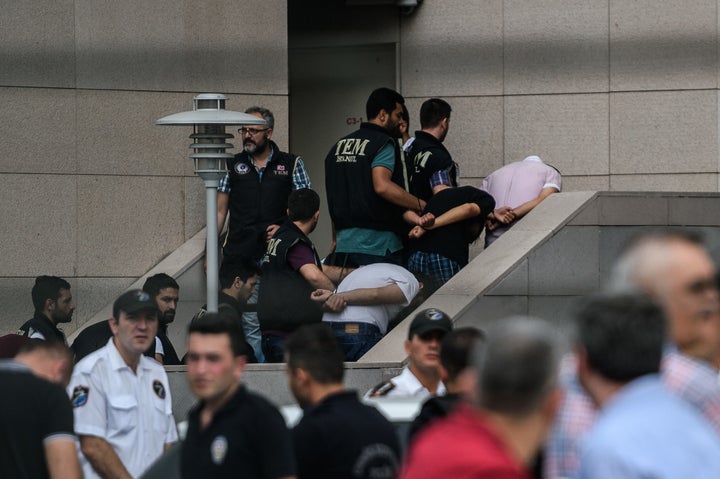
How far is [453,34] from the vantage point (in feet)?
47.0

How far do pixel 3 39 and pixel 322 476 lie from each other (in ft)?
29.7

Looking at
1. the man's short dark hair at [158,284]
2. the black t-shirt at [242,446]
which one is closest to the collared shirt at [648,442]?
Result: the black t-shirt at [242,446]

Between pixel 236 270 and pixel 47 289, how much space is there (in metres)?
2.08

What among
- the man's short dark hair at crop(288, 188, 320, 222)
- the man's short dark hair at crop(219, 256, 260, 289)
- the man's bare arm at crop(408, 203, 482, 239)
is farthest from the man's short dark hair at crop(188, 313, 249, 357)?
the man's short dark hair at crop(219, 256, 260, 289)

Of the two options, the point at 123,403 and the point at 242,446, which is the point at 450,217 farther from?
the point at 242,446

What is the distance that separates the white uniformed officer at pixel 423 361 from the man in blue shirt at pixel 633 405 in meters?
3.48

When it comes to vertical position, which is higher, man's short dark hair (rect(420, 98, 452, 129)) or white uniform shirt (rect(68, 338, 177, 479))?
man's short dark hair (rect(420, 98, 452, 129))

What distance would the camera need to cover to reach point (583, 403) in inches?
161

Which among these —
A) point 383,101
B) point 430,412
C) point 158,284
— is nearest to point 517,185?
point 383,101

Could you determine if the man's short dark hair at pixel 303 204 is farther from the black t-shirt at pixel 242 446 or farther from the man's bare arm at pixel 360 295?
the black t-shirt at pixel 242 446

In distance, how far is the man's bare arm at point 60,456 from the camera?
19.0ft

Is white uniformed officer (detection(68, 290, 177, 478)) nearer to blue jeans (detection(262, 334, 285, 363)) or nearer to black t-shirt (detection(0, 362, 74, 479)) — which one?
black t-shirt (detection(0, 362, 74, 479))

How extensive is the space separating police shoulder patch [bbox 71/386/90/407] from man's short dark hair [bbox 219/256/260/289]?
10.8 feet

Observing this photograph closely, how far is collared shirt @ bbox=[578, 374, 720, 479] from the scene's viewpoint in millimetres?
3213
